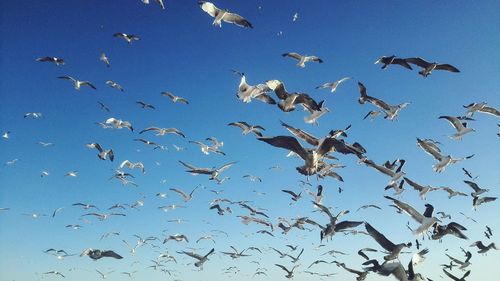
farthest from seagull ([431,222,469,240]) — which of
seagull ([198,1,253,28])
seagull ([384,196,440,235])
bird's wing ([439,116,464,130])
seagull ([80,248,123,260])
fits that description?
seagull ([80,248,123,260])

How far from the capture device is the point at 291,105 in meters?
12.3

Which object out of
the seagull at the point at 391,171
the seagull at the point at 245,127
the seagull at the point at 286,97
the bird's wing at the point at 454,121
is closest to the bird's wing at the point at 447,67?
the bird's wing at the point at 454,121

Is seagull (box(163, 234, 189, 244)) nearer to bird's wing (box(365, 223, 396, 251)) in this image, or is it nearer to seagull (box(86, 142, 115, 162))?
seagull (box(86, 142, 115, 162))

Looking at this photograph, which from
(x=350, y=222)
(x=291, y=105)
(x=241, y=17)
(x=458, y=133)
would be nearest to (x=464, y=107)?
(x=458, y=133)

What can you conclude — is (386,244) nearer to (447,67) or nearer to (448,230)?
(448,230)

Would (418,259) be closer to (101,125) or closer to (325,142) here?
(325,142)

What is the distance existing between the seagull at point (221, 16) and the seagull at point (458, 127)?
974 centimetres

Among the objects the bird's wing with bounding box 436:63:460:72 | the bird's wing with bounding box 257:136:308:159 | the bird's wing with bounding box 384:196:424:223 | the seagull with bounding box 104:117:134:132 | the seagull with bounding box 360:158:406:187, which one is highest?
the bird's wing with bounding box 436:63:460:72

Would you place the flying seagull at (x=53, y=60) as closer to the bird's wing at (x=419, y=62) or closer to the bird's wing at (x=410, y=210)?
the bird's wing at (x=419, y=62)

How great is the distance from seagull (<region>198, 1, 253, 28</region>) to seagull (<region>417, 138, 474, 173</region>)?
9.35 m

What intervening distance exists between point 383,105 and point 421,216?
7.55m

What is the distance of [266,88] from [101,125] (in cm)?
1234

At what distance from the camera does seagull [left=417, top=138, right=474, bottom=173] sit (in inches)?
682

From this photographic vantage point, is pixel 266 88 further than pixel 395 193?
No
